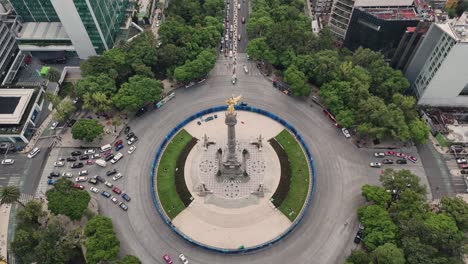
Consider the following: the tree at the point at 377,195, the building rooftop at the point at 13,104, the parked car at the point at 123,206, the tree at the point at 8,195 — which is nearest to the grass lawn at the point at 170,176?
the parked car at the point at 123,206

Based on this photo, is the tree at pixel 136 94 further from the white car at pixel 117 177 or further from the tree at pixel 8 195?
the tree at pixel 8 195

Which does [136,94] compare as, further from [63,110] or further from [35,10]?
[35,10]

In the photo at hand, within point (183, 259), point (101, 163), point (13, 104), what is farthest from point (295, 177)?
point (13, 104)

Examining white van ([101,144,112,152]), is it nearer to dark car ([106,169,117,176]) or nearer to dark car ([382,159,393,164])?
dark car ([106,169,117,176])

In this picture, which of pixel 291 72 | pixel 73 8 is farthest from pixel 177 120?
pixel 73 8

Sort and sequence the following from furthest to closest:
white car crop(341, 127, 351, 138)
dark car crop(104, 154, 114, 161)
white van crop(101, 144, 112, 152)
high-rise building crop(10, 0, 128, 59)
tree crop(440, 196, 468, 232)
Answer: high-rise building crop(10, 0, 128, 59), white car crop(341, 127, 351, 138), white van crop(101, 144, 112, 152), dark car crop(104, 154, 114, 161), tree crop(440, 196, 468, 232)

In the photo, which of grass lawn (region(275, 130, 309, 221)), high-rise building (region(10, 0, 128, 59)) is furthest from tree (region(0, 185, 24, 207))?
grass lawn (region(275, 130, 309, 221))

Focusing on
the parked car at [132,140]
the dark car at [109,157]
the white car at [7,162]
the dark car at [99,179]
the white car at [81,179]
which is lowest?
the white car at [7,162]
